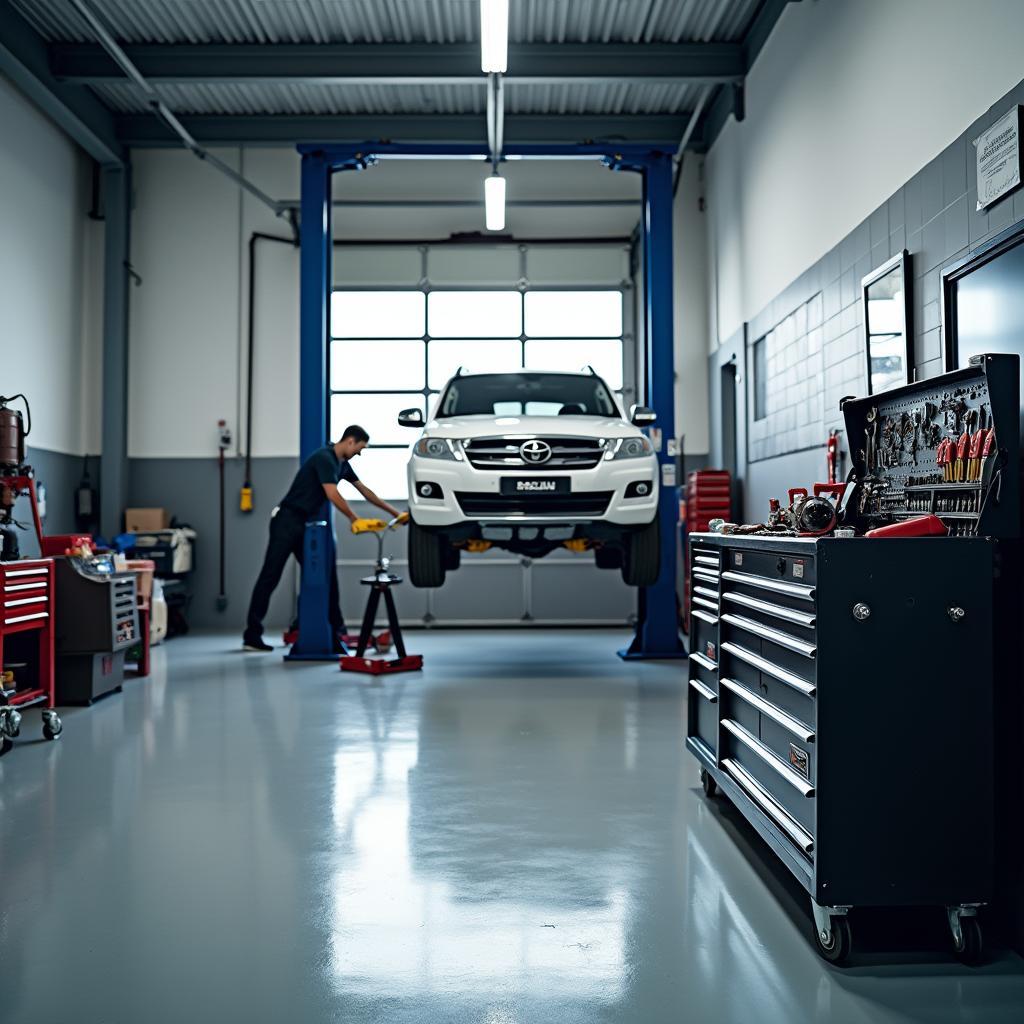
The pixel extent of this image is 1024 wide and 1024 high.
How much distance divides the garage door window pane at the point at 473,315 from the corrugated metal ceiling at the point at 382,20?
2.94 metres

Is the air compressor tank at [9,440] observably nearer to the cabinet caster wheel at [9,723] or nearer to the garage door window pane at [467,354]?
the cabinet caster wheel at [9,723]

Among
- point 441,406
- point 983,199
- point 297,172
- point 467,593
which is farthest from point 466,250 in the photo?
point 983,199

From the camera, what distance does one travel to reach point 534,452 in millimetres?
5707

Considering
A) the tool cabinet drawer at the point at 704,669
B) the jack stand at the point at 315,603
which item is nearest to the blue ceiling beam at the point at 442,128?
the jack stand at the point at 315,603

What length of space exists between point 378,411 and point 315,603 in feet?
12.4

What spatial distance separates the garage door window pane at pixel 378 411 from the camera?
34.8ft

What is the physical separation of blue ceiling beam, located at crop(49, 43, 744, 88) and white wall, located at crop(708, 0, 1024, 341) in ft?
2.17

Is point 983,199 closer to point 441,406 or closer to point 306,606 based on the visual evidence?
point 441,406

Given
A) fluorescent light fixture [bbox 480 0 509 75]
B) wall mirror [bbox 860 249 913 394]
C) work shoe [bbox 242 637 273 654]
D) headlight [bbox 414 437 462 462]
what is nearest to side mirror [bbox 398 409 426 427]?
headlight [bbox 414 437 462 462]

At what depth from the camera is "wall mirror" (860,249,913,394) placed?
185 inches

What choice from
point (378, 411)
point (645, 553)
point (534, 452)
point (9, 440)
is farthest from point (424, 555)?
point (378, 411)

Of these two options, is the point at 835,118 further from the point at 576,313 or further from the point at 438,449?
the point at 576,313

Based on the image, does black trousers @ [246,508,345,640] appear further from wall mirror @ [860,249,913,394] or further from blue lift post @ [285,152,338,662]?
wall mirror @ [860,249,913,394]

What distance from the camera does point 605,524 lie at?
5887 millimetres
